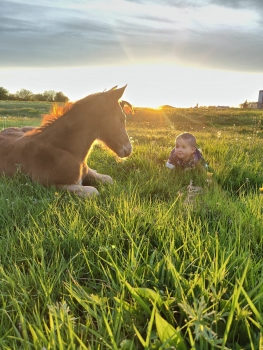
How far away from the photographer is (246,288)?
7.64 ft

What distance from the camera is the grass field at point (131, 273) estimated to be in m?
1.90

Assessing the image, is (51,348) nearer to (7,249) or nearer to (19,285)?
(19,285)

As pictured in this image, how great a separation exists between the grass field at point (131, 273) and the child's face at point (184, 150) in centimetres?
125

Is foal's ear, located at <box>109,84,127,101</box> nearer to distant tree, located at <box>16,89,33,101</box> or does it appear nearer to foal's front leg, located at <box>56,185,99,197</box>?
foal's front leg, located at <box>56,185,99,197</box>

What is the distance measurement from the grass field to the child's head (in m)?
1.26

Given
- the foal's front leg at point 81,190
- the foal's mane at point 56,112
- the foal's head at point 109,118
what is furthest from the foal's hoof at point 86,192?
the foal's mane at point 56,112

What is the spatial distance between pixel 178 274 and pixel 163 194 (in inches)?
112

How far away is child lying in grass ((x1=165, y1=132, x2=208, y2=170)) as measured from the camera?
666 cm

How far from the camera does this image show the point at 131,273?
245cm

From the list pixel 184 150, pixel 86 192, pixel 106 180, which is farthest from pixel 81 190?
pixel 184 150

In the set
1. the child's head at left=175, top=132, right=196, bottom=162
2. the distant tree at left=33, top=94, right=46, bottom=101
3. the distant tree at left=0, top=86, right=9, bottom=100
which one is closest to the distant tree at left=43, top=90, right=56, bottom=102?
the distant tree at left=33, top=94, right=46, bottom=101

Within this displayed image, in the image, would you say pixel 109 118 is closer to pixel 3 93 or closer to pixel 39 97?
pixel 39 97

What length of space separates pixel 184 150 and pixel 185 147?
100mm

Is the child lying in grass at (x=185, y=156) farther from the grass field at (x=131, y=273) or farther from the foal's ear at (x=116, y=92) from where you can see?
the foal's ear at (x=116, y=92)
